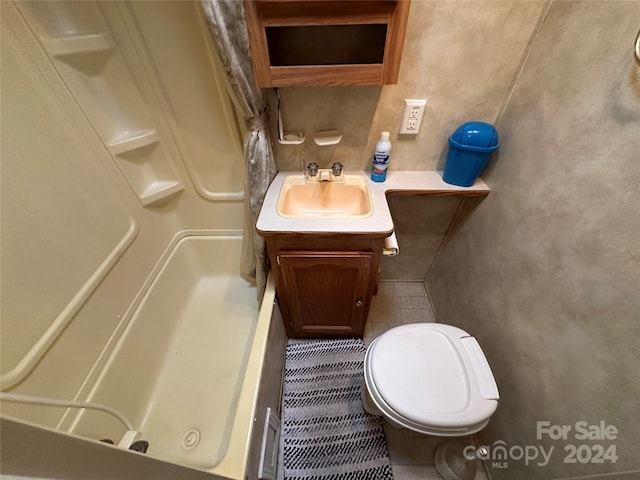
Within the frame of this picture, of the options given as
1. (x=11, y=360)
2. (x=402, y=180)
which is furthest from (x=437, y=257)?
(x=11, y=360)

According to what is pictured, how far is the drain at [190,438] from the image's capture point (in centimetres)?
100

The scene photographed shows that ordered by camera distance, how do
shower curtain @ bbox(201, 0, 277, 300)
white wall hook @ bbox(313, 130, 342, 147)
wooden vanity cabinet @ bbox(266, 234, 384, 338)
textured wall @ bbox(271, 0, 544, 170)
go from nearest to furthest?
1. shower curtain @ bbox(201, 0, 277, 300)
2. textured wall @ bbox(271, 0, 544, 170)
3. wooden vanity cabinet @ bbox(266, 234, 384, 338)
4. white wall hook @ bbox(313, 130, 342, 147)

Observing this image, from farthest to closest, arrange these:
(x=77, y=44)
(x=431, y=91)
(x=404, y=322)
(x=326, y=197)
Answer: (x=404, y=322)
(x=326, y=197)
(x=431, y=91)
(x=77, y=44)

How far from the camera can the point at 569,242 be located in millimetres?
708

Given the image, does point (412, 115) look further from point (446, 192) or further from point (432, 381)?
point (432, 381)

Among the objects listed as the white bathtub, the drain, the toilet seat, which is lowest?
the drain

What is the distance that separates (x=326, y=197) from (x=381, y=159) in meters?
0.29

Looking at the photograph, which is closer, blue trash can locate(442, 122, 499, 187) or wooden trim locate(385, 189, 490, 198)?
blue trash can locate(442, 122, 499, 187)

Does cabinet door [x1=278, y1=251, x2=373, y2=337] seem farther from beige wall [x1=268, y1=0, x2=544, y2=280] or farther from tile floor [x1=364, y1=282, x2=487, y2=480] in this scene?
beige wall [x1=268, y1=0, x2=544, y2=280]

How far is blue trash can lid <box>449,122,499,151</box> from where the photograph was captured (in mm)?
956

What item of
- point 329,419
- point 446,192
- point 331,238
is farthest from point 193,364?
point 446,192

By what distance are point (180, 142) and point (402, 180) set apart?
1.06 m

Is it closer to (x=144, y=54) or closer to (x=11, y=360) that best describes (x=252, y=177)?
(x=144, y=54)

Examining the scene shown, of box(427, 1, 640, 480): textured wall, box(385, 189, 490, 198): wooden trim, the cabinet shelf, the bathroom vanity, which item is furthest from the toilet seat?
the cabinet shelf
